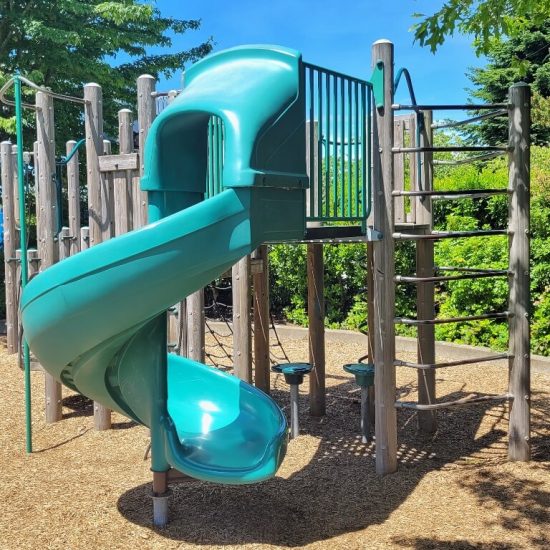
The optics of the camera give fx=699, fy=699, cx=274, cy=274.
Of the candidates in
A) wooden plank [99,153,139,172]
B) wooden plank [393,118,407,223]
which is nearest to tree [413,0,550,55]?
wooden plank [393,118,407,223]

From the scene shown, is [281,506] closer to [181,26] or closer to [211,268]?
[211,268]

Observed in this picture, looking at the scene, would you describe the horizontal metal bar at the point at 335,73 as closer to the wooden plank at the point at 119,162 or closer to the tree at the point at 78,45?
the wooden plank at the point at 119,162

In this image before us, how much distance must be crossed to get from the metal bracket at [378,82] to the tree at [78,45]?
37.5ft

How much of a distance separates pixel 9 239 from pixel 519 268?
22.9ft

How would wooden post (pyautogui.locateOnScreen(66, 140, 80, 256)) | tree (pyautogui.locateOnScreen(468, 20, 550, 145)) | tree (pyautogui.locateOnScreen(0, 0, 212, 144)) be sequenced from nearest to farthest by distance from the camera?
wooden post (pyautogui.locateOnScreen(66, 140, 80, 256)), tree (pyautogui.locateOnScreen(0, 0, 212, 144)), tree (pyautogui.locateOnScreen(468, 20, 550, 145))

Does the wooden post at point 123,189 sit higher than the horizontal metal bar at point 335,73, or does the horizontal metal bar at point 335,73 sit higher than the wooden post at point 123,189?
the horizontal metal bar at point 335,73

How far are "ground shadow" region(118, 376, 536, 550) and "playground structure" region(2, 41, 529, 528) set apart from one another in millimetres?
236

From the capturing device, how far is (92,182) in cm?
559

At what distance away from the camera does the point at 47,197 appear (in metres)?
5.83

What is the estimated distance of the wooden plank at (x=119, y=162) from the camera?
5422mm

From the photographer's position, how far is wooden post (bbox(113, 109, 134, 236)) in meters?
5.52

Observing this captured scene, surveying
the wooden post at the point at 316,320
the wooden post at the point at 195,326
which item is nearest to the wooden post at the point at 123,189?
the wooden post at the point at 195,326

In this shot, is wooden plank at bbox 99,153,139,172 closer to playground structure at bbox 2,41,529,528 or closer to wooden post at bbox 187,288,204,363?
playground structure at bbox 2,41,529,528

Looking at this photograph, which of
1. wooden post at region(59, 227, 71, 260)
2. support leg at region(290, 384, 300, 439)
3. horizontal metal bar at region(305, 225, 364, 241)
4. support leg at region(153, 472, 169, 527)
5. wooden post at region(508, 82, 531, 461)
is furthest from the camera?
wooden post at region(59, 227, 71, 260)
